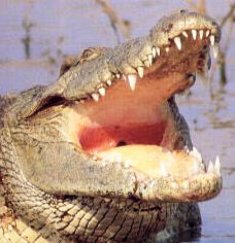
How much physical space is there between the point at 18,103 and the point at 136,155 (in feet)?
3.03

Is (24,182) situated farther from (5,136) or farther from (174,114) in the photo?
(174,114)

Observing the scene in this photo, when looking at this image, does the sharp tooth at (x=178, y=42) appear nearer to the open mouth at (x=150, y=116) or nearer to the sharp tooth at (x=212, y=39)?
the open mouth at (x=150, y=116)

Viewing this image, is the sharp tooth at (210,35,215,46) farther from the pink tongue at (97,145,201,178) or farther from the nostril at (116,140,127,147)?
the nostril at (116,140,127,147)

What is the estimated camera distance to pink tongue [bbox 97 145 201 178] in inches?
281

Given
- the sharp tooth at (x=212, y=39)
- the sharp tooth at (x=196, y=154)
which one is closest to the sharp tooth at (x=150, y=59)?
the sharp tooth at (x=212, y=39)

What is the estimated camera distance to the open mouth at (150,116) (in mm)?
7105

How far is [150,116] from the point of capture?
25.1 ft

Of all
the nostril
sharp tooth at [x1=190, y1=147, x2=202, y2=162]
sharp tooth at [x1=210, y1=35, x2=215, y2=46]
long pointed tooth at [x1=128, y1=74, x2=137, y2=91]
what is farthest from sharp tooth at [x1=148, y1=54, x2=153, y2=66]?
the nostril

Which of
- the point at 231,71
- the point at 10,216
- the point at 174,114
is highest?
the point at 231,71

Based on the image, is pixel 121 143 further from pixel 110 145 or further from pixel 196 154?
pixel 196 154

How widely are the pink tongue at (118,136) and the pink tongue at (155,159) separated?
0.08 m

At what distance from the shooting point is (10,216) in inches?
316

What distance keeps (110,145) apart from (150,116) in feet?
0.86

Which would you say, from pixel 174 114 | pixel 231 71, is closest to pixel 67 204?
pixel 174 114
